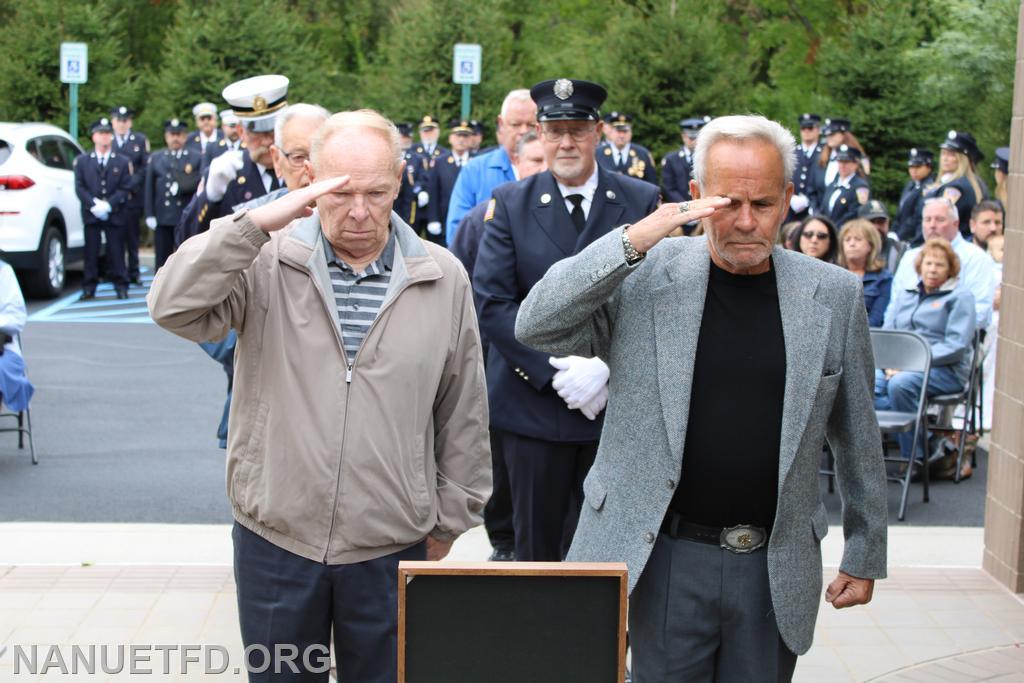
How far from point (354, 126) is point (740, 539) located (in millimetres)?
1323

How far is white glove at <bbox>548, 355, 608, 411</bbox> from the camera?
4539 millimetres

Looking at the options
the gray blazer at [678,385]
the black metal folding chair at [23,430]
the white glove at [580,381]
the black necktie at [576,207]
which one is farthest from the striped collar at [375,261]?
the black metal folding chair at [23,430]

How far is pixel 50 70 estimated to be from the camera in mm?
25453

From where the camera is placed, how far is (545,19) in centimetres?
2934

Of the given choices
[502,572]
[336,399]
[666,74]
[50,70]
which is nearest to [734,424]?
[502,572]

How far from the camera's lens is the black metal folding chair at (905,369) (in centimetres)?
787

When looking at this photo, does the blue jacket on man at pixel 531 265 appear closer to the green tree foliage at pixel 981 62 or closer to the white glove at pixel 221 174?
the white glove at pixel 221 174

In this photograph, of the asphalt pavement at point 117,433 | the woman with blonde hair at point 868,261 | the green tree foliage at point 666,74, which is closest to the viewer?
the asphalt pavement at point 117,433

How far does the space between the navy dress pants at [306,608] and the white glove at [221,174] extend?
2956 mm

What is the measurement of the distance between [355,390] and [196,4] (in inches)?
1044

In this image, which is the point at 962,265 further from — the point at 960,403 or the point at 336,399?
the point at 336,399

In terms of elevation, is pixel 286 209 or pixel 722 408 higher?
pixel 286 209

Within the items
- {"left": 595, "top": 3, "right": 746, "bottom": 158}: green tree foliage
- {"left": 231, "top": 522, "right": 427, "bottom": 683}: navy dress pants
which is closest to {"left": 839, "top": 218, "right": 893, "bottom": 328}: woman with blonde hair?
{"left": 231, "top": 522, "right": 427, "bottom": 683}: navy dress pants

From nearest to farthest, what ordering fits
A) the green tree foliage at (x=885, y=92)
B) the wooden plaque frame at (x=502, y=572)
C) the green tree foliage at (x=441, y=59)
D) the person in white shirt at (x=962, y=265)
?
the wooden plaque frame at (x=502, y=572) → the person in white shirt at (x=962, y=265) → the green tree foliage at (x=885, y=92) → the green tree foliage at (x=441, y=59)
